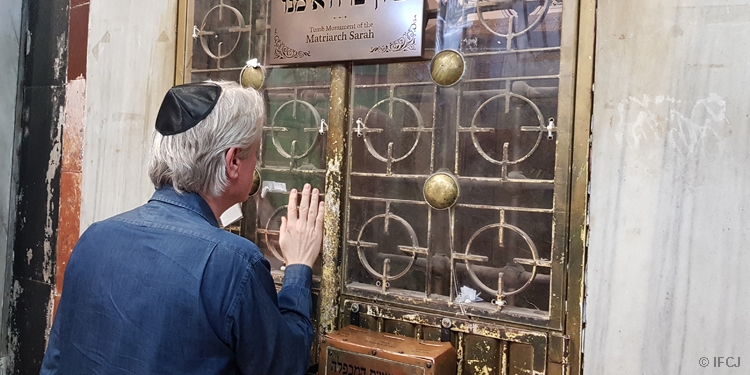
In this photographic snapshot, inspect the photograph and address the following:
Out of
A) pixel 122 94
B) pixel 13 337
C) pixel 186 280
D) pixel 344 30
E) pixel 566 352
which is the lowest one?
pixel 13 337

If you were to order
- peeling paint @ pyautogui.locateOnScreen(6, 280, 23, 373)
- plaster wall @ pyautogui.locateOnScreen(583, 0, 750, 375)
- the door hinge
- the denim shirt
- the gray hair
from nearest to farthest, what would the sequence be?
1. the denim shirt
2. the gray hair
3. plaster wall @ pyautogui.locateOnScreen(583, 0, 750, 375)
4. the door hinge
5. peeling paint @ pyautogui.locateOnScreen(6, 280, 23, 373)

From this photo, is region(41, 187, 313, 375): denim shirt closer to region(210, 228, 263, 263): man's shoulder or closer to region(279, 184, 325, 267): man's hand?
region(210, 228, 263, 263): man's shoulder

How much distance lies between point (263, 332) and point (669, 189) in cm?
107


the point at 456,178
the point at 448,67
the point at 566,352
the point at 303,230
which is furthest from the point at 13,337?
the point at 566,352

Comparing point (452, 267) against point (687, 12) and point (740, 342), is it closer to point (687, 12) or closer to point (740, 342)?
point (740, 342)

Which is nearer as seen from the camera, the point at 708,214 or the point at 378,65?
the point at 708,214

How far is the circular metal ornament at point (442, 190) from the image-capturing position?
5.98 ft

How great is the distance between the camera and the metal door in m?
1.68

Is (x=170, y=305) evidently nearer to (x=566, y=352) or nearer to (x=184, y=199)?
(x=184, y=199)

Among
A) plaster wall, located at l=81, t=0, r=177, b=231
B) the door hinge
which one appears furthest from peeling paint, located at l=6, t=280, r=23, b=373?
the door hinge

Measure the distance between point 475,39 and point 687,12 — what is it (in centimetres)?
58

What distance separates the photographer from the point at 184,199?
1335mm

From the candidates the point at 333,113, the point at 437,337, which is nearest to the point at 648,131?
the point at 437,337

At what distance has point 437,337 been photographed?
6.03 feet
